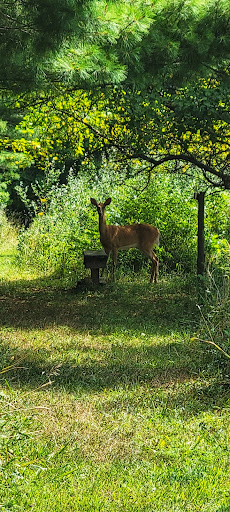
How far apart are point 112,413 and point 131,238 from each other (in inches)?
227

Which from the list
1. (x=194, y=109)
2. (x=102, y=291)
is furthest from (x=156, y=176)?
(x=194, y=109)

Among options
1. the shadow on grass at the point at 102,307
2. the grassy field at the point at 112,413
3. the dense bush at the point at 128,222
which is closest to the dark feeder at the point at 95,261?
the shadow on grass at the point at 102,307

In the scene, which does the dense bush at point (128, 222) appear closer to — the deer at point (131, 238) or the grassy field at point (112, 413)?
the deer at point (131, 238)

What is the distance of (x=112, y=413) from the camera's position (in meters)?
4.34

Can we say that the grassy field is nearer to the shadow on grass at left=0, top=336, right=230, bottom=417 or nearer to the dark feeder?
the shadow on grass at left=0, top=336, right=230, bottom=417

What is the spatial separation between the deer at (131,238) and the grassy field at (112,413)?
1969 millimetres

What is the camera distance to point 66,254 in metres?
10.7

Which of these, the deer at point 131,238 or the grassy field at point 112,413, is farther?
the deer at point 131,238

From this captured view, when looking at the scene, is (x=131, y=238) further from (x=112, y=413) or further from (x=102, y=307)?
(x=112, y=413)

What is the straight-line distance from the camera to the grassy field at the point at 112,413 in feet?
10.6

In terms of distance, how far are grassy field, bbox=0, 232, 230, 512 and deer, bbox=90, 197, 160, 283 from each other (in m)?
1.97

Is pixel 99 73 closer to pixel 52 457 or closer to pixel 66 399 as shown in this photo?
pixel 66 399

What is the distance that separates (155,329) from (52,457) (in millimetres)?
3474

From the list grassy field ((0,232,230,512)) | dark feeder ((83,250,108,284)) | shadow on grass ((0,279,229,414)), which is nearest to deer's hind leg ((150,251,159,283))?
shadow on grass ((0,279,229,414))
